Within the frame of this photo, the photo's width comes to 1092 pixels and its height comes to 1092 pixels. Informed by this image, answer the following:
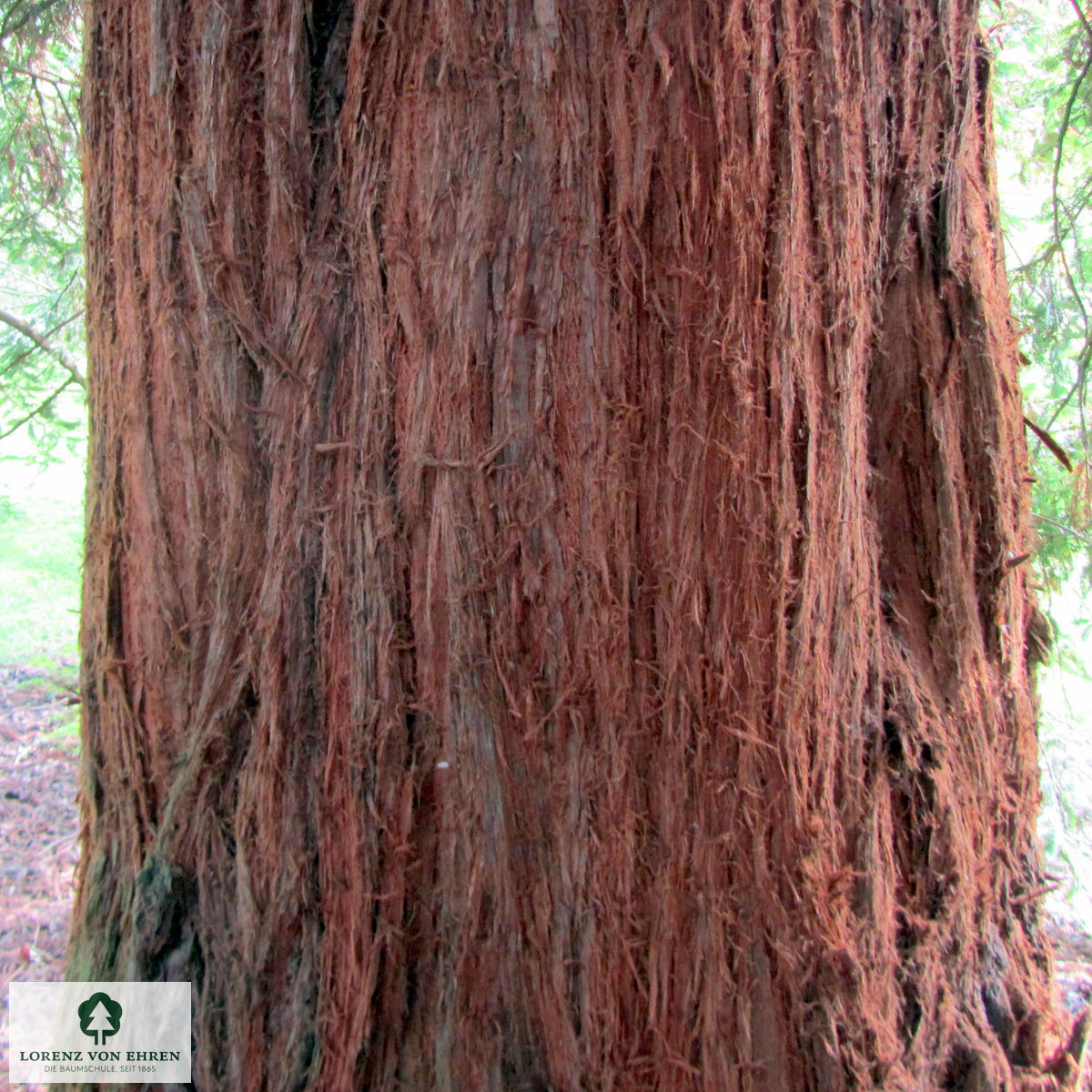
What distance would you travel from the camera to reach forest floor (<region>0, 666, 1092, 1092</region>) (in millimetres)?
2990

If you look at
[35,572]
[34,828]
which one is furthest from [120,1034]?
[35,572]

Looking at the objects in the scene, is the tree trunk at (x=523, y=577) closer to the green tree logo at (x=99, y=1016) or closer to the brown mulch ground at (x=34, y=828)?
the green tree logo at (x=99, y=1016)

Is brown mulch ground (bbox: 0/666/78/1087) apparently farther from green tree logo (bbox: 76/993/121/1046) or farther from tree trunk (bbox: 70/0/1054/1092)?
tree trunk (bbox: 70/0/1054/1092)

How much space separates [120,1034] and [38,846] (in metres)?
2.72

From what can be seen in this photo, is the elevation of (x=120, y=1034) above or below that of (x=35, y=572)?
below

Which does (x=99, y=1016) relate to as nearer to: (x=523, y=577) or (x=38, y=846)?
(x=523, y=577)

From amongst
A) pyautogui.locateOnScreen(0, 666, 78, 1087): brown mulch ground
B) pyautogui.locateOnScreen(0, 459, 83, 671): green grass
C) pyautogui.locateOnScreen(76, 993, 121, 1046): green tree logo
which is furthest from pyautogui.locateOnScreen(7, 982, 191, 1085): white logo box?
pyautogui.locateOnScreen(0, 459, 83, 671): green grass

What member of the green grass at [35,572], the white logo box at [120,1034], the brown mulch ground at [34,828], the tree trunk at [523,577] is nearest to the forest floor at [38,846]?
the brown mulch ground at [34,828]

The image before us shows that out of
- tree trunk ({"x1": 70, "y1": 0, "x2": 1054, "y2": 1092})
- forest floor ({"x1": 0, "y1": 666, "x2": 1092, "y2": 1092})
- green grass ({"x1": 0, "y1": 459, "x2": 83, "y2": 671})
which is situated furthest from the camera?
green grass ({"x1": 0, "y1": 459, "x2": 83, "y2": 671})

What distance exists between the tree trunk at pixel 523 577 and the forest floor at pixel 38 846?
132cm

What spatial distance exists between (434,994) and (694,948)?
0.42 m

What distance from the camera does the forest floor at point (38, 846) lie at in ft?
9.81

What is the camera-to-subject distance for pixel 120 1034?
4.63ft

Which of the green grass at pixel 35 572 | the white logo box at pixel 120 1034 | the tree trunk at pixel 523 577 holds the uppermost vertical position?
the green grass at pixel 35 572
